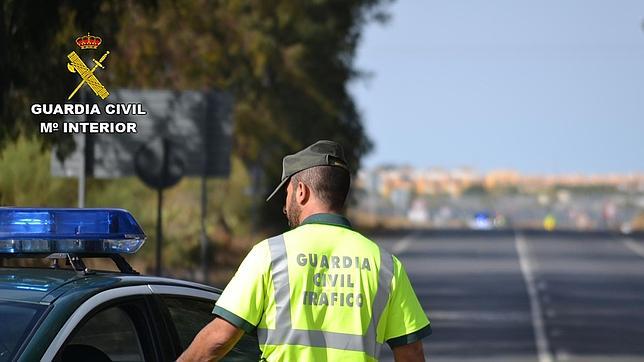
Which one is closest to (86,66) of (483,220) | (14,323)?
(14,323)

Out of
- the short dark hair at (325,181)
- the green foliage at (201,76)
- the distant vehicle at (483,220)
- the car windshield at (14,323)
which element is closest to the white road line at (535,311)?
the green foliage at (201,76)

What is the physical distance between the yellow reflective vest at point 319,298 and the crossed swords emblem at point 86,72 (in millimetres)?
10966

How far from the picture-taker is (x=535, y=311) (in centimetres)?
3266

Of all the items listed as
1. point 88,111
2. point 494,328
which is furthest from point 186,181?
point 88,111

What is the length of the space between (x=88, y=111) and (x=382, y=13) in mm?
34012

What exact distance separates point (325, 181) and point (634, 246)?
6145cm

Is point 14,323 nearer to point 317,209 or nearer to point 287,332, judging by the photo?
point 287,332

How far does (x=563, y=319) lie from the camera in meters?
30.8

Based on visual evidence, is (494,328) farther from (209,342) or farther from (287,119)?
(209,342)

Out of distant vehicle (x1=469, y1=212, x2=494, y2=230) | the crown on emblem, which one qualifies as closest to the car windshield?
the crown on emblem

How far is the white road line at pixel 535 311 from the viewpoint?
23.5 meters

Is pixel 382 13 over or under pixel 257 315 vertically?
over

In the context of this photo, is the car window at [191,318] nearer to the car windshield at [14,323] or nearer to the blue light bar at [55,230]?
the blue light bar at [55,230]

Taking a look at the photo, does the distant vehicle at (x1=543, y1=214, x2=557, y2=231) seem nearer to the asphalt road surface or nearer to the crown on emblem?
the asphalt road surface
